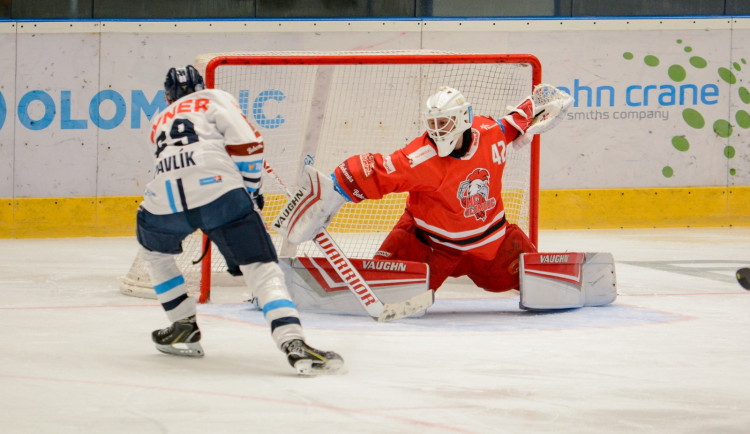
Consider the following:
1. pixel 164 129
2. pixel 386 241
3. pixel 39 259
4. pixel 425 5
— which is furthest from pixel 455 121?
pixel 425 5

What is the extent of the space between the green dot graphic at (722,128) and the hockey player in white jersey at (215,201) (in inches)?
262

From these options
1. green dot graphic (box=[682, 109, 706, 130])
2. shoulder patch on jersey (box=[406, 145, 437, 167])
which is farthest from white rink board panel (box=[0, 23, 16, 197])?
green dot graphic (box=[682, 109, 706, 130])

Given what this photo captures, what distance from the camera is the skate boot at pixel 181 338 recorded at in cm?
400

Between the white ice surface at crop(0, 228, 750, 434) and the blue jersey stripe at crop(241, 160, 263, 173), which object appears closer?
the white ice surface at crop(0, 228, 750, 434)

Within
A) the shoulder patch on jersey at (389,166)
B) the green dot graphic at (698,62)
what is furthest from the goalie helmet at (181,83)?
the green dot graphic at (698,62)

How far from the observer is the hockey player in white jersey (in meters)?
3.65

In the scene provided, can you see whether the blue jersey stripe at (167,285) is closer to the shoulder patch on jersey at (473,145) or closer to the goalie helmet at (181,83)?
the goalie helmet at (181,83)

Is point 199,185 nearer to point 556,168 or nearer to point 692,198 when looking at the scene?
point 556,168

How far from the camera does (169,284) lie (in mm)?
4008

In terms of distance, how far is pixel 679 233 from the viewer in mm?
9141

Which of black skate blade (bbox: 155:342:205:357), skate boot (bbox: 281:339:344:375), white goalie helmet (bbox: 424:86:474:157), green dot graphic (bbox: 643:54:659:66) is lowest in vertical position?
black skate blade (bbox: 155:342:205:357)

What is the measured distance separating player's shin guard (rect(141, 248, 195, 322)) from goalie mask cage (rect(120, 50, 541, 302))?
149 centimetres

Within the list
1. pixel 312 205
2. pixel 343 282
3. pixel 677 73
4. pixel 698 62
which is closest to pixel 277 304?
pixel 312 205

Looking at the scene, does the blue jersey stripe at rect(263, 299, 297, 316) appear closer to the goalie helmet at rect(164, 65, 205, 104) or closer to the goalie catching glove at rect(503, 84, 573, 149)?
the goalie helmet at rect(164, 65, 205, 104)
